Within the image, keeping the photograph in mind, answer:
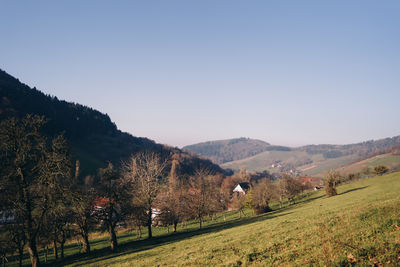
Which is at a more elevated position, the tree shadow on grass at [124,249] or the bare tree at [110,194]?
the bare tree at [110,194]

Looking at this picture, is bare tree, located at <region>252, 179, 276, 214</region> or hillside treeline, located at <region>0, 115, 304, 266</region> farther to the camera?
bare tree, located at <region>252, 179, 276, 214</region>

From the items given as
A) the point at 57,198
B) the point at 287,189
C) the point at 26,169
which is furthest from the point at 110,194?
the point at 287,189

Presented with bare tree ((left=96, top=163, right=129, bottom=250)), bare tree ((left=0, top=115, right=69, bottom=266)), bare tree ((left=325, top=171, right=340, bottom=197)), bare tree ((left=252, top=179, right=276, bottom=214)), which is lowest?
bare tree ((left=252, top=179, right=276, bottom=214))

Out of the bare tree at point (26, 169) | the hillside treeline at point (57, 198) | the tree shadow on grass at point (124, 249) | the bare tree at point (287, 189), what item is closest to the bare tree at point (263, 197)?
the bare tree at point (287, 189)

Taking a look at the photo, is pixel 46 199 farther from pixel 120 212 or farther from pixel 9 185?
pixel 120 212

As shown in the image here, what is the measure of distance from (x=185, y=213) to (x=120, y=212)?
622 inches

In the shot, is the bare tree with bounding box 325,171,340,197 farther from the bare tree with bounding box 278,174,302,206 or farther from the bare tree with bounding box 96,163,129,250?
the bare tree with bounding box 96,163,129,250

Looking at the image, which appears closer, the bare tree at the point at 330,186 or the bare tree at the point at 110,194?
the bare tree at the point at 110,194

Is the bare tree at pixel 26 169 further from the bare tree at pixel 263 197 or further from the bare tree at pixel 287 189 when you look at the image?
the bare tree at pixel 287 189

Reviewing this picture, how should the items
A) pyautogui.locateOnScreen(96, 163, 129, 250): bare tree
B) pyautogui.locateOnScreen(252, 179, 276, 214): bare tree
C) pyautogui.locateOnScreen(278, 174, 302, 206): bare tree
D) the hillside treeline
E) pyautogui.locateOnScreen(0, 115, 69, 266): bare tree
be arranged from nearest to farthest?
pyautogui.locateOnScreen(0, 115, 69, 266): bare tree → the hillside treeline → pyautogui.locateOnScreen(96, 163, 129, 250): bare tree → pyautogui.locateOnScreen(252, 179, 276, 214): bare tree → pyautogui.locateOnScreen(278, 174, 302, 206): bare tree

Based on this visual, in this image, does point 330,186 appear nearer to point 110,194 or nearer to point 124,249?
point 124,249

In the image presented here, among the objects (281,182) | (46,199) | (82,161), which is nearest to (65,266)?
(46,199)

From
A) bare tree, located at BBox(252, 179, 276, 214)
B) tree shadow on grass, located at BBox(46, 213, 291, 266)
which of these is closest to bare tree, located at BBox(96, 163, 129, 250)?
tree shadow on grass, located at BBox(46, 213, 291, 266)

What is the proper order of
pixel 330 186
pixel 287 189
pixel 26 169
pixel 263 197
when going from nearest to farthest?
pixel 26 169
pixel 330 186
pixel 263 197
pixel 287 189
